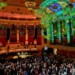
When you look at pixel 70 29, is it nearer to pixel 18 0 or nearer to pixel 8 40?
pixel 18 0

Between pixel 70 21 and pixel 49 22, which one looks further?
pixel 49 22

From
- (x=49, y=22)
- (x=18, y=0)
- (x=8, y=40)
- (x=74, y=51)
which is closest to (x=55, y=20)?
(x=49, y=22)

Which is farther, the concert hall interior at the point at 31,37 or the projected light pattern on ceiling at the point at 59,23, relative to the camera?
the concert hall interior at the point at 31,37

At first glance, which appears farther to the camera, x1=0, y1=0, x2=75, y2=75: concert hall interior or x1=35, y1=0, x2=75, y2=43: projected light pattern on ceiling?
x1=0, y1=0, x2=75, y2=75: concert hall interior

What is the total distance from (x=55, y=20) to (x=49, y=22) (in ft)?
2.39

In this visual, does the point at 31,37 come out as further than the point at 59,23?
Yes

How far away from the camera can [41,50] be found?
24.1 meters

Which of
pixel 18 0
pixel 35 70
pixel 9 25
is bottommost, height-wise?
pixel 35 70

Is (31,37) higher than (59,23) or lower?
lower

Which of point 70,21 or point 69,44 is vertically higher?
point 70,21

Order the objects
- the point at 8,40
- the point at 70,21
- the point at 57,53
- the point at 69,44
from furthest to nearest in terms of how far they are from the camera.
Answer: the point at 8,40 < the point at 57,53 < the point at 69,44 < the point at 70,21

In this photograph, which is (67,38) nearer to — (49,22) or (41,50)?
(49,22)

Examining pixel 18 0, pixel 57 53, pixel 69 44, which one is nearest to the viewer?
pixel 18 0

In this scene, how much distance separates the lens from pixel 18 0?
563 inches
